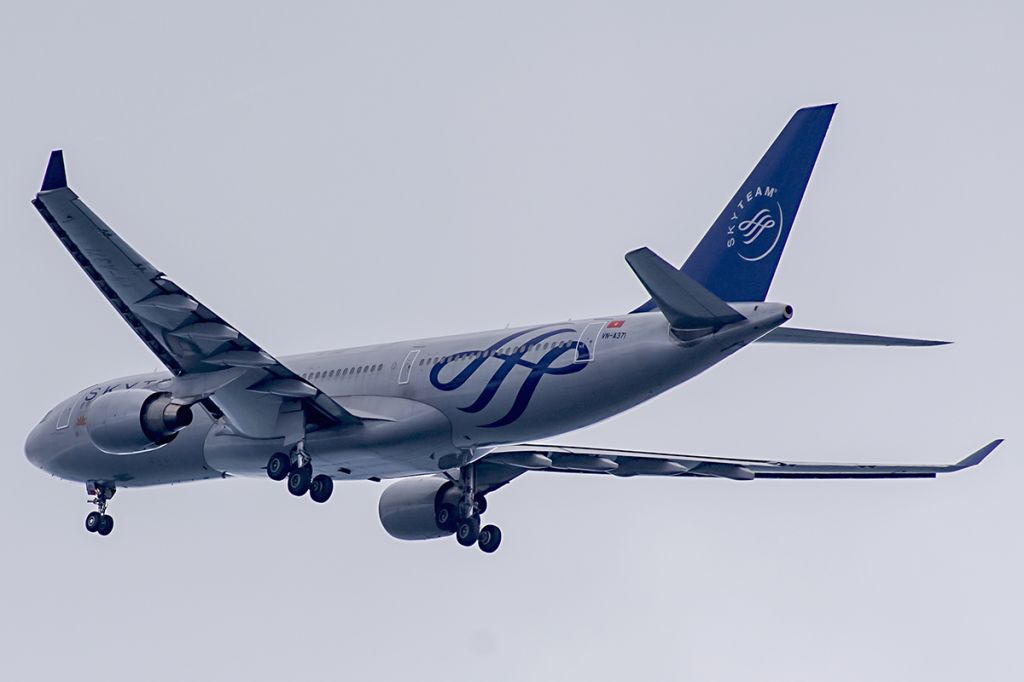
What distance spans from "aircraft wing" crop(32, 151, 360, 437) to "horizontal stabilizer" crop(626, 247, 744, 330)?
24.6ft

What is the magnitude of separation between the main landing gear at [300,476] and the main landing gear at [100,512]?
6.78 m

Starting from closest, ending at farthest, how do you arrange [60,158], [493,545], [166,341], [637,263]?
[637,263] < [60,158] < [166,341] < [493,545]

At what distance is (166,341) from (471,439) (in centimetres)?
608

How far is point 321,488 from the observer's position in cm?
3509

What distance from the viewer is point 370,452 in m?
34.9

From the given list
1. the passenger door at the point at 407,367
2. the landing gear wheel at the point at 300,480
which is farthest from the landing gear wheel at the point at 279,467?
the passenger door at the point at 407,367

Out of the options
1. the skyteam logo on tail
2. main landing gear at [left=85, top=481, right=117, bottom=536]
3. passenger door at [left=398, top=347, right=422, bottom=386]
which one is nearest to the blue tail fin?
the skyteam logo on tail

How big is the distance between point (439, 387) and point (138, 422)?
5.90 meters

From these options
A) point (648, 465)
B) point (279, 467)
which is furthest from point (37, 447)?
point (648, 465)

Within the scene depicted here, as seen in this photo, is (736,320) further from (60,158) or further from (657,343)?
(60,158)

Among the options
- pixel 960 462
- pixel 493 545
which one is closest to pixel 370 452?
pixel 493 545

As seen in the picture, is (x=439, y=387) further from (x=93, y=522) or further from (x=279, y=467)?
(x=93, y=522)

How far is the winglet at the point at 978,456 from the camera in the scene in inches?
1334

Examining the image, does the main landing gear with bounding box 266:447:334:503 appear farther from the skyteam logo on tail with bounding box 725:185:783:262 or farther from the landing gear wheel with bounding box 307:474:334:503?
the skyteam logo on tail with bounding box 725:185:783:262
